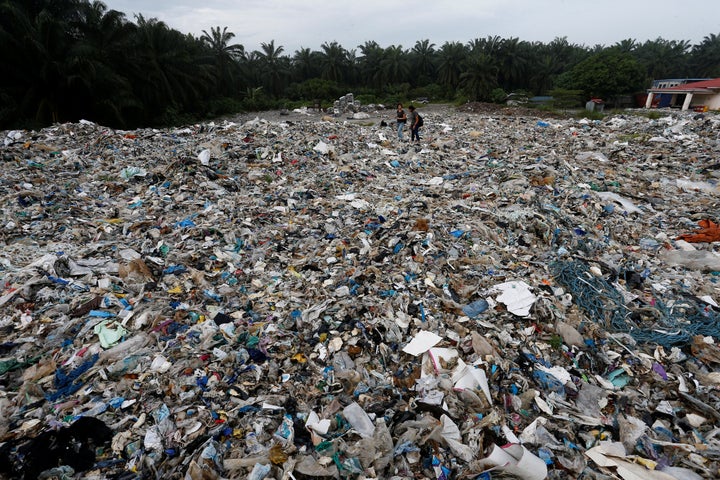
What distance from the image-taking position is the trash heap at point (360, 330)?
2.34m

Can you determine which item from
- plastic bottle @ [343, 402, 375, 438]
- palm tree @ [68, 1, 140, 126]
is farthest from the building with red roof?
palm tree @ [68, 1, 140, 126]

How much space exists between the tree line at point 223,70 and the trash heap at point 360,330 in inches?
419

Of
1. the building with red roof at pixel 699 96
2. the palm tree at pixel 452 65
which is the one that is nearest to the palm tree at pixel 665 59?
the building with red roof at pixel 699 96

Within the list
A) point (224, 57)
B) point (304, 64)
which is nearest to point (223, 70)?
point (224, 57)

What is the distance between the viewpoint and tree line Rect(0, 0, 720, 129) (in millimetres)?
14250

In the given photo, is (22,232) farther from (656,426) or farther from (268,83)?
(268,83)

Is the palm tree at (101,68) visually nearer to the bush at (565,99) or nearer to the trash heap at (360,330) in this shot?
the trash heap at (360,330)

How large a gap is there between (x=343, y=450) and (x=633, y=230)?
524 cm

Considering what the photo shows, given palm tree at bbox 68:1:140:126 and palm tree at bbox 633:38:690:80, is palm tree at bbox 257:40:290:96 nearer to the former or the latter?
palm tree at bbox 68:1:140:126

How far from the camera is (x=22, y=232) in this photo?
16.7 ft

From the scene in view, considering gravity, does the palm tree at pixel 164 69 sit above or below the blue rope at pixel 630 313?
above

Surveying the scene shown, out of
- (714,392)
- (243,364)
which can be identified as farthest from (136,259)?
(714,392)

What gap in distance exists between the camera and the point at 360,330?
329 centimetres

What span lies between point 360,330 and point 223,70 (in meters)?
29.8
